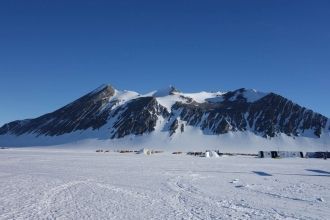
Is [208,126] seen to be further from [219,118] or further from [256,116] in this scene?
[256,116]

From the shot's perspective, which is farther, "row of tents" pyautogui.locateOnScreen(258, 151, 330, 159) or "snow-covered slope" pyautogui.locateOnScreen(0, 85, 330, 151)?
"snow-covered slope" pyautogui.locateOnScreen(0, 85, 330, 151)

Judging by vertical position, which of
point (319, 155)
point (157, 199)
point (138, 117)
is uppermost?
point (138, 117)

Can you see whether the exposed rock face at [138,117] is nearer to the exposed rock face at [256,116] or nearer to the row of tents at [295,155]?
the exposed rock face at [256,116]

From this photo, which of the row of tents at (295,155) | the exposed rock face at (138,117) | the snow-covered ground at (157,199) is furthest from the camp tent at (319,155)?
the exposed rock face at (138,117)

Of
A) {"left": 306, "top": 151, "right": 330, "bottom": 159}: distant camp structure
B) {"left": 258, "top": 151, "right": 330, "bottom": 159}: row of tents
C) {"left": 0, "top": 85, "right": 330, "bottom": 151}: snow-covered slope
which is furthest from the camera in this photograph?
{"left": 0, "top": 85, "right": 330, "bottom": 151}: snow-covered slope

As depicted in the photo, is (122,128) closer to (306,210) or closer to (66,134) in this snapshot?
(66,134)

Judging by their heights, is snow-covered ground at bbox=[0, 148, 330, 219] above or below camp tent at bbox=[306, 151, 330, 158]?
below

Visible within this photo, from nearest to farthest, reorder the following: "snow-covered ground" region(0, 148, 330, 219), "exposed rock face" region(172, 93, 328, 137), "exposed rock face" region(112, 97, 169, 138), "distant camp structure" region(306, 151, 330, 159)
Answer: "snow-covered ground" region(0, 148, 330, 219)
"distant camp structure" region(306, 151, 330, 159)
"exposed rock face" region(172, 93, 328, 137)
"exposed rock face" region(112, 97, 169, 138)

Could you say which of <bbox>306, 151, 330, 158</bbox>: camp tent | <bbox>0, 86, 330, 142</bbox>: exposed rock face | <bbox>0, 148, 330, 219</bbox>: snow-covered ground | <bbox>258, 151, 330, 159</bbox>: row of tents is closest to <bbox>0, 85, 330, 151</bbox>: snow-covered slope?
<bbox>0, 86, 330, 142</bbox>: exposed rock face

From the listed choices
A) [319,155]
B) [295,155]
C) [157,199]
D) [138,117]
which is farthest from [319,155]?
[138,117]

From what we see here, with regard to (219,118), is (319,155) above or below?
below

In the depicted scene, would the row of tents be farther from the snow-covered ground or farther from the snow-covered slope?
the snow-covered ground

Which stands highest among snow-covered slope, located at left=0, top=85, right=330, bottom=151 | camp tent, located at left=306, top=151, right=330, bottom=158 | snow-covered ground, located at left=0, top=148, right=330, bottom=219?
snow-covered slope, located at left=0, top=85, right=330, bottom=151

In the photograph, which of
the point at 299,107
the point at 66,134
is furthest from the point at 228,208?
the point at 66,134
